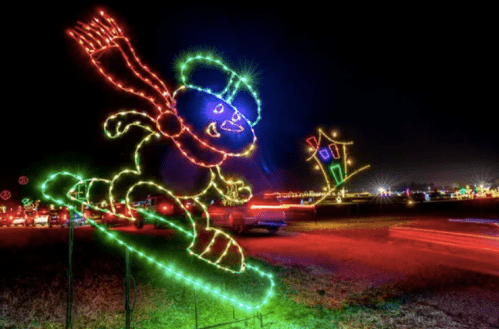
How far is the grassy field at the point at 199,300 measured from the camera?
4680mm

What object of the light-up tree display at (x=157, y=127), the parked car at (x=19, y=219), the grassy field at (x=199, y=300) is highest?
the light-up tree display at (x=157, y=127)

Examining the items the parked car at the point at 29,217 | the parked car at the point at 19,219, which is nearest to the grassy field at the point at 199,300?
the parked car at the point at 29,217

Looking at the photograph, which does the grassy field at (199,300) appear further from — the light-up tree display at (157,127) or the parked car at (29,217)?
the parked car at (29,217)

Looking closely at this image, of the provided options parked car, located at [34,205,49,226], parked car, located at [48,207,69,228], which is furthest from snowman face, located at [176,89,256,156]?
parked car, located at [34,205,49,226]

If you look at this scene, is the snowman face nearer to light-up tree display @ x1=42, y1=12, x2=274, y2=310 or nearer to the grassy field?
light-up tree display @ x1=42, y1=12, x2=274, y2=310

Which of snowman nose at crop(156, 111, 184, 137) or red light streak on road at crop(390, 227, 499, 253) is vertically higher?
snowman nose at crop(156, 111, 184, 137)

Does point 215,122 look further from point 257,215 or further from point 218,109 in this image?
point 257,215

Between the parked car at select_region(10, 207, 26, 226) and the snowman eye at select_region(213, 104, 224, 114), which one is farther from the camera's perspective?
the parked car at select_region(10, 207, 26, 226)

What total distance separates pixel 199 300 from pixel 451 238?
727 centimetres

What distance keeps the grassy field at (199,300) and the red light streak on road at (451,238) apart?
1.69 m

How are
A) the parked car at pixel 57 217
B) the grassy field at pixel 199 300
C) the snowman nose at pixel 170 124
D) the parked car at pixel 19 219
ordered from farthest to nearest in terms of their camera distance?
1. the parked car at pixel 19 219
2. the parked car at pixel 57 217
3. the grassy field at pixel 199 300
4. the snowman nose at pixel 170 124

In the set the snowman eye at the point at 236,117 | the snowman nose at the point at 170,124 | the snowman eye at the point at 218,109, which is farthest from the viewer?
the snowman eye at the point at 236,117

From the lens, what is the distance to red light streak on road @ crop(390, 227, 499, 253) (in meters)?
8.48

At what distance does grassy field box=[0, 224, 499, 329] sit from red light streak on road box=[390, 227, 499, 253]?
169 centimetres
